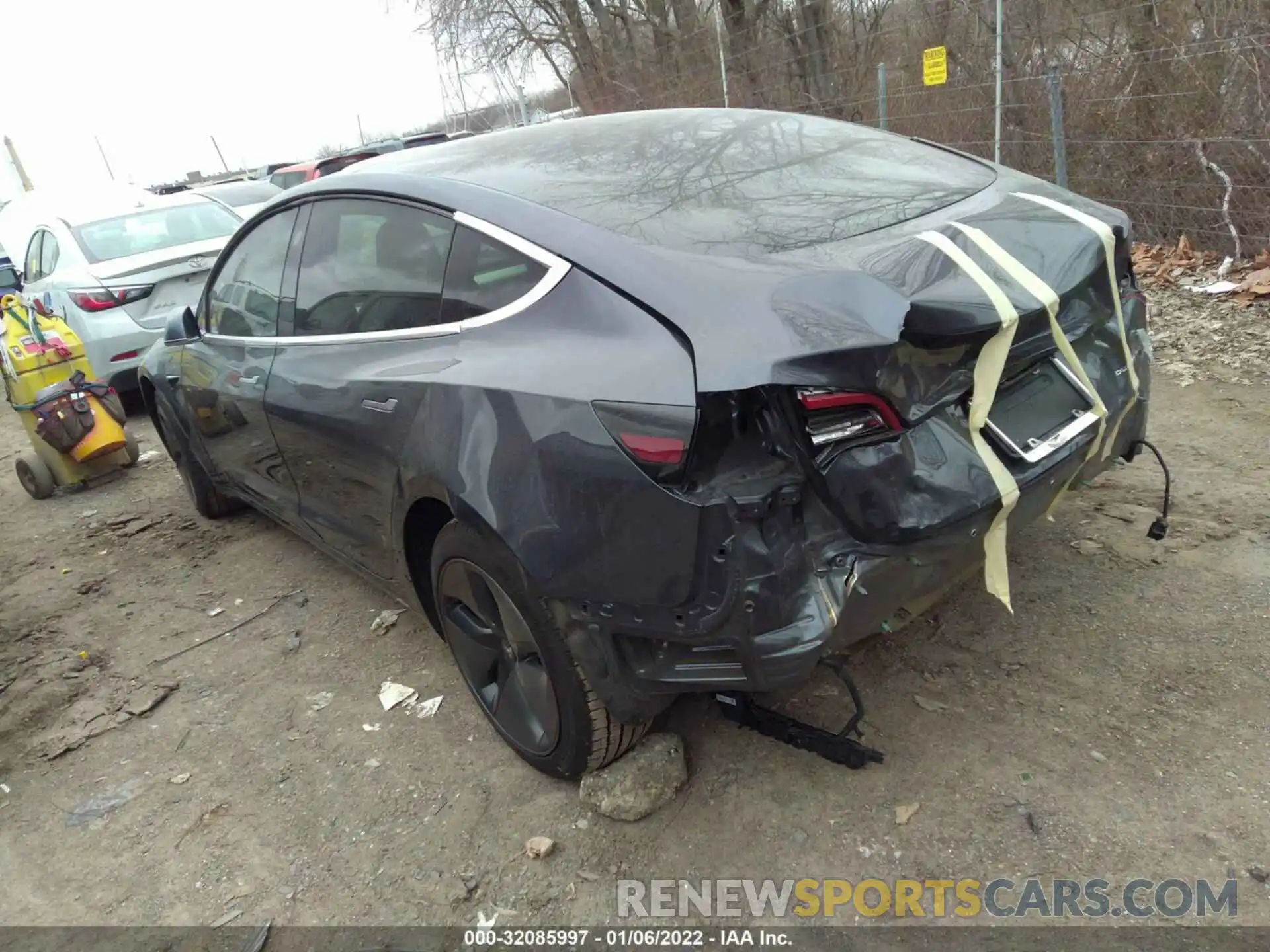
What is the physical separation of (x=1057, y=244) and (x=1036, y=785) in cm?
140

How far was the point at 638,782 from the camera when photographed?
8.09ft

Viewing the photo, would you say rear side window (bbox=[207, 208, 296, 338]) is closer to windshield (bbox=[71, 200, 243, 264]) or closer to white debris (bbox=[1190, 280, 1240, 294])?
windshield (bbox=[71, 200, 243, 264])

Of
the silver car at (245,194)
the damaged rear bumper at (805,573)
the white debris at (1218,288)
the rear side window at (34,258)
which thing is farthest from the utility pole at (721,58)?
the damaged rear bumper at (805,573)

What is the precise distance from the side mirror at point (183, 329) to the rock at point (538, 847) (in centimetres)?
286

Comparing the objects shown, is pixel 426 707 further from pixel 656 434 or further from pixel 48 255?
pixel 48 255

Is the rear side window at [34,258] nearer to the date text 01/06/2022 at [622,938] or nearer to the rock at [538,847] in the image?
the rock at [538,847]

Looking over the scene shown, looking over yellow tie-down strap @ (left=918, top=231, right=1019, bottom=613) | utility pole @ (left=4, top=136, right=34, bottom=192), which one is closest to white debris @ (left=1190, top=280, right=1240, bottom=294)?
yellow tie-down strap @ (left=918, top=231, right=1019, bottom=613)

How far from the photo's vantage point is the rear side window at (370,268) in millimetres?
2611

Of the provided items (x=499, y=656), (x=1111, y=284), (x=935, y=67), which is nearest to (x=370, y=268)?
(x=499, y=656)

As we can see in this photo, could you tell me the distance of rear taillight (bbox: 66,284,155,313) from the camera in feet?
21.7

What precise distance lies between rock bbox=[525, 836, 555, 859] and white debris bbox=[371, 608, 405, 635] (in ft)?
4.65

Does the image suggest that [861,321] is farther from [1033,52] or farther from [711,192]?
[1033,52]

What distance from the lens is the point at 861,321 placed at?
184 cm

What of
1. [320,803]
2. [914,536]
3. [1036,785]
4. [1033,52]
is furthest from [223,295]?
[1033,52]
